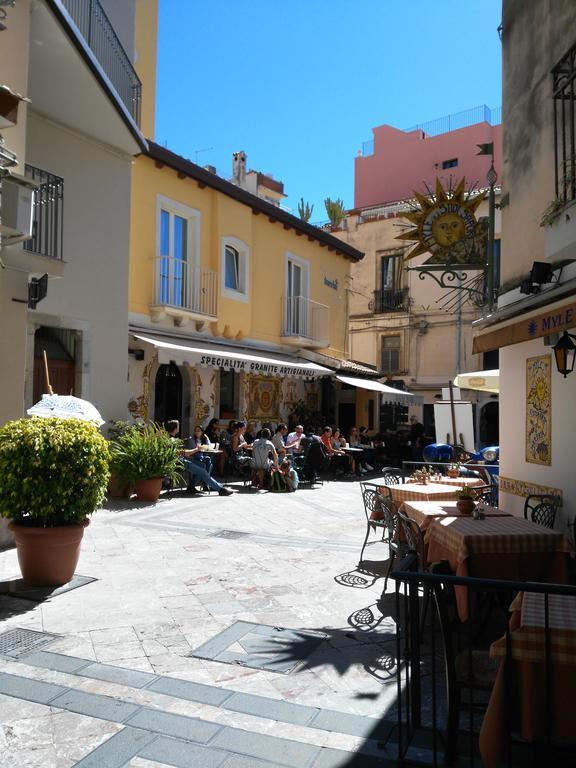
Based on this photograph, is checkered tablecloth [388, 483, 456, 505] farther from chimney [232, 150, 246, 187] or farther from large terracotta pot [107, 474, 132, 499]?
chimney [232, 150, 246, 187]

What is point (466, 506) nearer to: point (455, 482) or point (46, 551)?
point (455, 482)

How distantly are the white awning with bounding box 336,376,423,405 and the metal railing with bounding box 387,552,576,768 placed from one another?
46.6 ft

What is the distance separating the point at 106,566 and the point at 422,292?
64.7 feet

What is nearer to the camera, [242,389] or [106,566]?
[106,566]

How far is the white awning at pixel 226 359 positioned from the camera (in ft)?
39.9

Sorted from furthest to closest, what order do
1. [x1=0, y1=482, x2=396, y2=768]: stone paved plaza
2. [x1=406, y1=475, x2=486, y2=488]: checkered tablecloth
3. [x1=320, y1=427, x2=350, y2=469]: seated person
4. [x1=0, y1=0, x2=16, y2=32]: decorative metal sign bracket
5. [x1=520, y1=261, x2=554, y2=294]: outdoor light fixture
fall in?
[x1=320, y1=427, x2=350, y2=469]: seated person, [x1=406, y1=475, x2=486, y2=488]: checkered tablecloth, [x1=520, y1=261, x2=554, y2=294]: outdoor light fixture, [x1=0, y1=0, x2=16, y2=32]: decorative metal sign bracket, [x1=0, y1=482, x2=396, y2=768]: stone paved plaza

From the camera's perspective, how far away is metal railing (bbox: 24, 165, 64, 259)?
28.2 feet

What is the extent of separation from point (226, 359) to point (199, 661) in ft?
31.8

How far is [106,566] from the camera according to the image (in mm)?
→ 6215

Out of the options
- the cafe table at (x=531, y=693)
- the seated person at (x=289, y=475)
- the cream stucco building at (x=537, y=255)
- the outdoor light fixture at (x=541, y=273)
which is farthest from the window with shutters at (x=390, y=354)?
the cafe table at (x=531, y=693)

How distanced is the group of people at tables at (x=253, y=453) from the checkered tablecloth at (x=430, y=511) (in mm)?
5744

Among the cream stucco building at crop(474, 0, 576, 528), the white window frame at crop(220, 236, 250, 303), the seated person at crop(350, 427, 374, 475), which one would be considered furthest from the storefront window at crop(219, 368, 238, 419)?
the cream stucco building at crop(474, 0, 576, 528)

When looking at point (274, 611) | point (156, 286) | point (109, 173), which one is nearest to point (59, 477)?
point (274, 611)

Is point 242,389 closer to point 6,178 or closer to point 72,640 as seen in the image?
point 6,178
